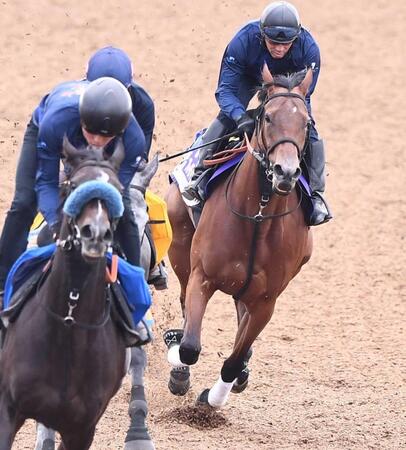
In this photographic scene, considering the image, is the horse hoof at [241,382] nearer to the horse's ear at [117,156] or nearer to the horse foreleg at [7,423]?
the horse foreleg at [7,423]

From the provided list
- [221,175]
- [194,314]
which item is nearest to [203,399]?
[194,314]

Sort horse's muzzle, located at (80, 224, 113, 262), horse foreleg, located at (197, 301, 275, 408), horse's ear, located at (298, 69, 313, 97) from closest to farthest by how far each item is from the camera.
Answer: horse's muzzle, located at (80, 224, 113, 262)
horse's ear, located at (298, 69, 313, 97)
horse foreleg, located at (197, 301, 275, 408)

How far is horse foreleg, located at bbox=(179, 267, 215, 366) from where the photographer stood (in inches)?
356

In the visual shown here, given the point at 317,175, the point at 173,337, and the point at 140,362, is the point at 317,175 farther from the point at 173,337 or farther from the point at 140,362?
the point at 140,362

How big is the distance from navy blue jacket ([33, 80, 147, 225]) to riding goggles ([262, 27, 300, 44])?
7.79 feet

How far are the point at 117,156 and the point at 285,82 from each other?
8.67ft

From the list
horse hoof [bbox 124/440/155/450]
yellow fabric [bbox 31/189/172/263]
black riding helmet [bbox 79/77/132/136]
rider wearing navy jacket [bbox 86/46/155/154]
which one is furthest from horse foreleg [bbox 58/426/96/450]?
yellow fabric [bbox 31/189/172/263]

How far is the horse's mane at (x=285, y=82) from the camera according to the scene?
28.6ft

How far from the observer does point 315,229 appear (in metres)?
15.2

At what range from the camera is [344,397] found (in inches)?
427

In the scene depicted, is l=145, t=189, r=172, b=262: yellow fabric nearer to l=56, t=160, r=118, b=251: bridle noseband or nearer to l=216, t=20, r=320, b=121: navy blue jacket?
l=216, t=20, r=320, b=121: navy blue jacket

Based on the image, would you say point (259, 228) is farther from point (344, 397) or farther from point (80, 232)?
point (80, 232)

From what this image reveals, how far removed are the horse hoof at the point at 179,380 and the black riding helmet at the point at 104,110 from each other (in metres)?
3.70

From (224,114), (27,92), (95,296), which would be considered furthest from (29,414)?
(27,92)
